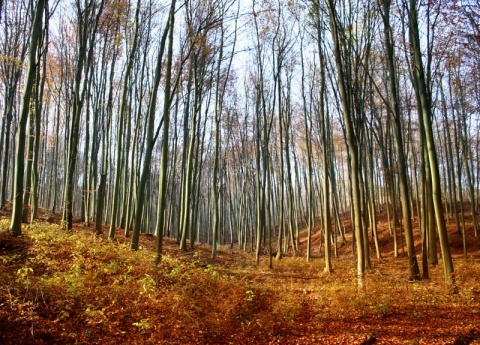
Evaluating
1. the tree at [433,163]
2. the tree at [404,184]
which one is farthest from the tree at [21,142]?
the tree at [433,163]

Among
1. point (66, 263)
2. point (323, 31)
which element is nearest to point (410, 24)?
point (323, 31)

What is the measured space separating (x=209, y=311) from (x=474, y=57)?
13399mm

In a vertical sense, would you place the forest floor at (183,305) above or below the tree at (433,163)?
below

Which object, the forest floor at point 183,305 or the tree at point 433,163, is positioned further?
the tree at point 433,163

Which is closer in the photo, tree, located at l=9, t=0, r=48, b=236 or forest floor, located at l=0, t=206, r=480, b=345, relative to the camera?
forest floor, located at l=0, t=206, r=480, b=345

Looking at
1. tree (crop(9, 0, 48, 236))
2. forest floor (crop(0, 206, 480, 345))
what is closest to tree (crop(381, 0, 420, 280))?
forest floor (crop(0, 206, 480, 345))

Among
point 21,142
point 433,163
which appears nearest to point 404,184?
point 433,163

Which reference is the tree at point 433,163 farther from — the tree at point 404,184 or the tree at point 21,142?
the tree at point 21,142

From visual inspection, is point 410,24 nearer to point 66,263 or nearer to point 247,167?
Result: point 66,263

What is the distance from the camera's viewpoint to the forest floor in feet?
17.0

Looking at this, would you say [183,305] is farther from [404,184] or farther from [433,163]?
[404,184]

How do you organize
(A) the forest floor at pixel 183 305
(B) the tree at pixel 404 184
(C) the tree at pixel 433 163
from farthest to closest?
(B) the tree at pixel 404 184 < (C) the tree at pixel 433 163 < (A) the forest floor at pixel 183 305

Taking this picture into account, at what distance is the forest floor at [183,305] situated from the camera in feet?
17.0

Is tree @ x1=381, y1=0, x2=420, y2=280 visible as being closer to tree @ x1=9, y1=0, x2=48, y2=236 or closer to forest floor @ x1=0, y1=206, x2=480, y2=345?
forest floor @ x1=0, y1=206, x2=480, y2=345
